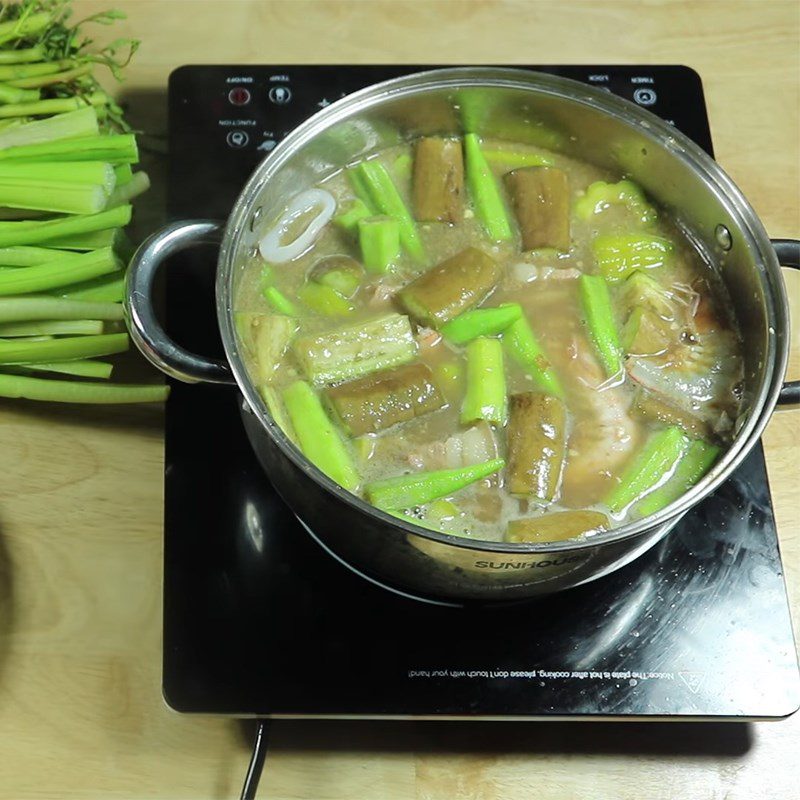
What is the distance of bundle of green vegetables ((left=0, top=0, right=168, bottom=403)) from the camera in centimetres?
129

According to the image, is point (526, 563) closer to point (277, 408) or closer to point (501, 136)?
point (277, 408)

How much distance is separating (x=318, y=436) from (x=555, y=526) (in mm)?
273

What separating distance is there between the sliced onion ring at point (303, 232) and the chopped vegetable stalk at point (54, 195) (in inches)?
10.6

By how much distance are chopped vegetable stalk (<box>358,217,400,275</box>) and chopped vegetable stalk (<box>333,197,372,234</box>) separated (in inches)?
0.8

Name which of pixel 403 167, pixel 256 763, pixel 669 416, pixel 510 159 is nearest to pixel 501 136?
pixel 510 159

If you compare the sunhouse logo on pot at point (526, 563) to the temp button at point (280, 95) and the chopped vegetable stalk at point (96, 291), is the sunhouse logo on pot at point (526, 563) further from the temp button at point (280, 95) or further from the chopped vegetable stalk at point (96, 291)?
the temp button at point (280, 95)

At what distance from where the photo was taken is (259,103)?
1.44 meters

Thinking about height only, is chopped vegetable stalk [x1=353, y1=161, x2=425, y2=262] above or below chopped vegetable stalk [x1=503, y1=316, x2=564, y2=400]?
above

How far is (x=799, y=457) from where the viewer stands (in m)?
1.34

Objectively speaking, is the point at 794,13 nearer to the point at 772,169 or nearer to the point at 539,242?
the point at 772,169

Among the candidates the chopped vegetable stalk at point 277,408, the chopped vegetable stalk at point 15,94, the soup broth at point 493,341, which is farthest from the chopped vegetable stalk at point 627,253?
the chopped vegetable stalk at point 15,94

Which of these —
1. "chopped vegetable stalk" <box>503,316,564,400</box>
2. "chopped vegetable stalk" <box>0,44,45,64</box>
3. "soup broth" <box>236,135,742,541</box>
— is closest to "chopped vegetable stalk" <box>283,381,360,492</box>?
"soup broth" <box>236,135,742,541</box>

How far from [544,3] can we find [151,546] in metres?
1.13

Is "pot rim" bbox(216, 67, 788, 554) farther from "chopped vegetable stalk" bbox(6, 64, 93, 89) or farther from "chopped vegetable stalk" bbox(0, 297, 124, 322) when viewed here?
"chopped vegetable stalk" bbox(6, 64, 93, 89)
